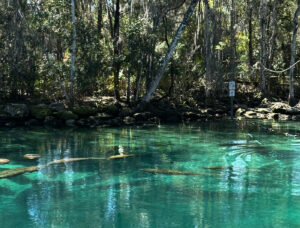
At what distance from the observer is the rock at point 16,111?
20875 mm

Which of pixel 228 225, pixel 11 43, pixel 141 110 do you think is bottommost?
pixel 228 225

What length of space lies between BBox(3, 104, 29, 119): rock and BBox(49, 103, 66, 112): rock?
59.8 inches

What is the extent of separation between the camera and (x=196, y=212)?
7016 millimetres

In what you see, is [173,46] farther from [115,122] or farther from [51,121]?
[51,121]

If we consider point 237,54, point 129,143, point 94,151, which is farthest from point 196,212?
point 237,54

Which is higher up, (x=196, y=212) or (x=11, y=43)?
(x=11, y=43)

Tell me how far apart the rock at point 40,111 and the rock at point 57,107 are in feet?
1.01

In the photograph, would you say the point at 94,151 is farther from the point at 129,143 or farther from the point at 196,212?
the point at 196,212

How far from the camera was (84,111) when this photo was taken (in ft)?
72.8

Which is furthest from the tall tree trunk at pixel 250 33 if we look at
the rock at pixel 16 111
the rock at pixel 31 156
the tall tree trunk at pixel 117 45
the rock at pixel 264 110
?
the rock at pixel 31 156

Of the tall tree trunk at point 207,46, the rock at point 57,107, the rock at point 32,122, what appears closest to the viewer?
the rock at point 32,122

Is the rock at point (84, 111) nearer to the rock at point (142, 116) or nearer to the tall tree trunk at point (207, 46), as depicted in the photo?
the rock at point (142, 116)

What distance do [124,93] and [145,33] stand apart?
561 centimetres

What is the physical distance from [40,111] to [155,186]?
14.2 meters
